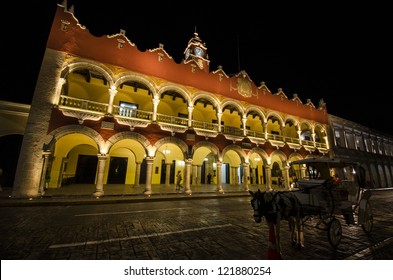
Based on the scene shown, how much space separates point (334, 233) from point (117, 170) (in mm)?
17396

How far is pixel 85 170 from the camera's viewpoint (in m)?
16.5

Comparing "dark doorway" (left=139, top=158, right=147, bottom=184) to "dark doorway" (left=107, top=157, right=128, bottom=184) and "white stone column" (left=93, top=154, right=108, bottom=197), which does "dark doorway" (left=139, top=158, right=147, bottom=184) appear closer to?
"dark doorway" (left=107, top=157, right=128, bottom=184)

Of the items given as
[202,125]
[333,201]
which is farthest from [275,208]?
[202,125]

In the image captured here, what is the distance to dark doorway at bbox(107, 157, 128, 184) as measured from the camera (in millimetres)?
16938

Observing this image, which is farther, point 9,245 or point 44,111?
point 44,111

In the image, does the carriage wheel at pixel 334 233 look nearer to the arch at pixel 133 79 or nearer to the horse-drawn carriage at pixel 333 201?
the horse-drawn carriage at pixel 333 201

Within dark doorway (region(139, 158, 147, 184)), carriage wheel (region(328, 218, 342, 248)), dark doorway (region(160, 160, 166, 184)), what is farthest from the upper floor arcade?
carriage wheel (region(328, 218, 342, 248))

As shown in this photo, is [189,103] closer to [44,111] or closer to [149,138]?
[149,138]

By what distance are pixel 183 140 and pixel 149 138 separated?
2773 mm

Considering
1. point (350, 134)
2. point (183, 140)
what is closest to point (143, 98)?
point (183, 140)

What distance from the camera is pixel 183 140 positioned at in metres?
14.2

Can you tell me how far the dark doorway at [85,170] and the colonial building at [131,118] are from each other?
8 cm

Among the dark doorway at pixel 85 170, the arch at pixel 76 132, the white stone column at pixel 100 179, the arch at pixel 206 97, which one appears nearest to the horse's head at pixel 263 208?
the white stone column at pixel 100 179
